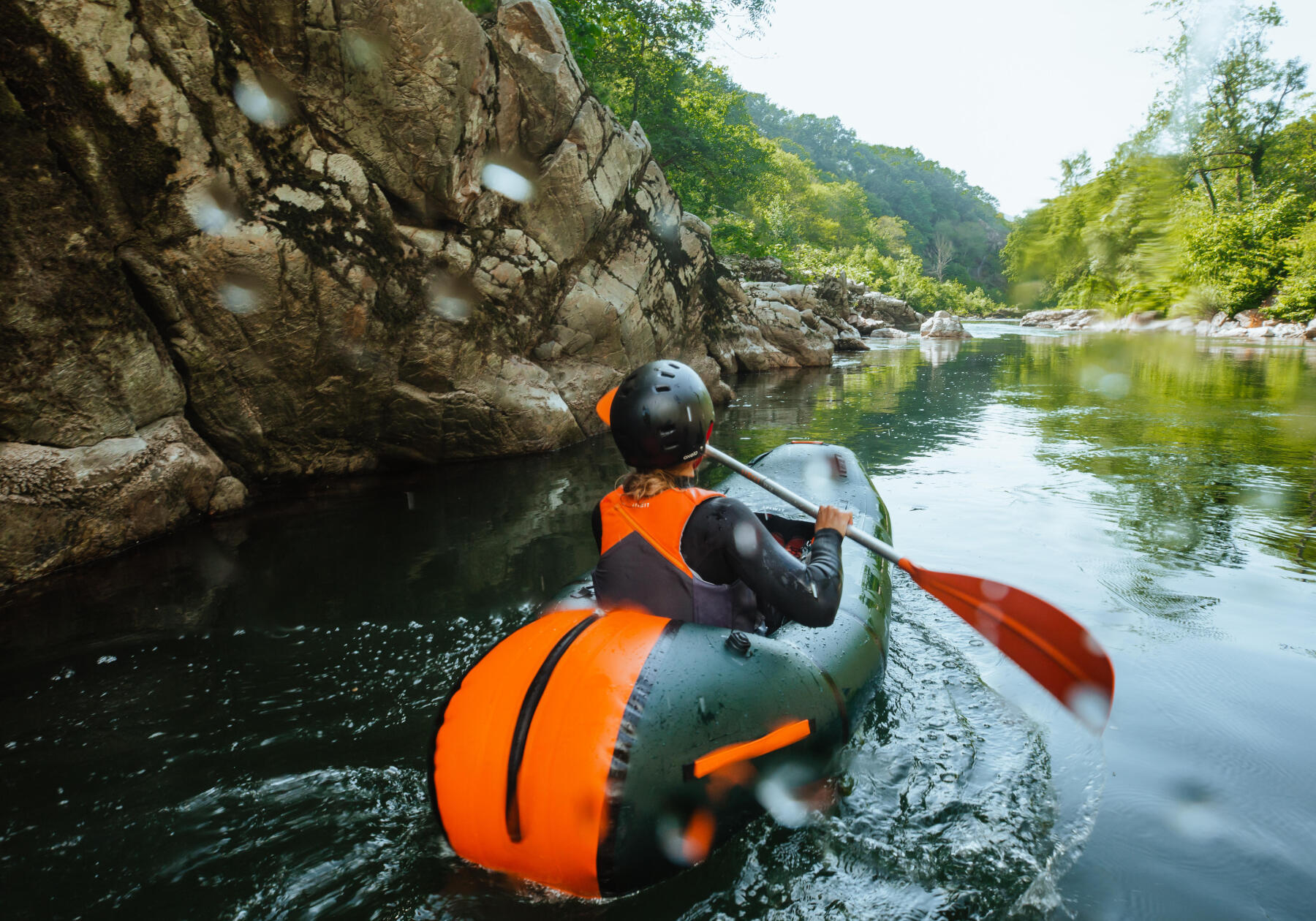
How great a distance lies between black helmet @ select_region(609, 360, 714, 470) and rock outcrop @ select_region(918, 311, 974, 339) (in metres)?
28.6

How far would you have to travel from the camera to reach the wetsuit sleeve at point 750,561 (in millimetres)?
2139

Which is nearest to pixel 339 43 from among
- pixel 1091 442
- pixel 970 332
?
pixel 1091 442

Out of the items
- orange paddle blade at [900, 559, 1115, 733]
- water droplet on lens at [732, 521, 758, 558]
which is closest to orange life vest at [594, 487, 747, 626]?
water droplet on lens at [732, 521, 758, 558]

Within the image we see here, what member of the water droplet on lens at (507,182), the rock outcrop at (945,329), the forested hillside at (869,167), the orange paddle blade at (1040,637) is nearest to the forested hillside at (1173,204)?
the orange paddle blade at (1040,637)

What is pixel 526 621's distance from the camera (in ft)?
12.1

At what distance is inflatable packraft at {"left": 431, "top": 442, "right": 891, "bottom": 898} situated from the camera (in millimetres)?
1772

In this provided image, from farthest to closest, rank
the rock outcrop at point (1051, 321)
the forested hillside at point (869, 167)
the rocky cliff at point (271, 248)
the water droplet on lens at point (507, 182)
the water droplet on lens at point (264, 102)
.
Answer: the forested hillside at point (869, 167), the rock outcrop at point (1051, 321), the water droplet on lens at point (507, 182), the water droplet on lens at point (264, 102), the rocky cliff at point (271, 248)

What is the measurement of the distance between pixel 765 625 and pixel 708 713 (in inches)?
27.0

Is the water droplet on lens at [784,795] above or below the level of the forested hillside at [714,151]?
below

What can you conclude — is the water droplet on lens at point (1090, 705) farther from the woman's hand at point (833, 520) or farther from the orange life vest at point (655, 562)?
the orange life vest at point (655, 562)

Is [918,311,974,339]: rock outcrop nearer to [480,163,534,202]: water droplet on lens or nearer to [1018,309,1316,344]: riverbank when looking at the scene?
[1018,309,1316,344]: riverbank

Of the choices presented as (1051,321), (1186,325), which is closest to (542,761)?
(1186,325)

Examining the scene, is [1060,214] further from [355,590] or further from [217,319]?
[217,319]

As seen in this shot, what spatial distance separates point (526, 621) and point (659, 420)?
6.04 ft
